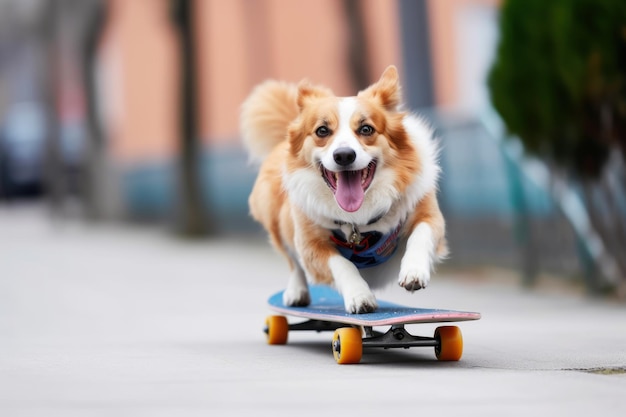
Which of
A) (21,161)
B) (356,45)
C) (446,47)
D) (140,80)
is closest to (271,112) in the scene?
(356,45)

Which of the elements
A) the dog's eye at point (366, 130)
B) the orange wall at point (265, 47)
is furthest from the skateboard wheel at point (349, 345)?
the orange wall at point (265, 47)

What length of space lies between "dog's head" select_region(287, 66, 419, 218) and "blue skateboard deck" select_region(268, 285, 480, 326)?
57 centimetres

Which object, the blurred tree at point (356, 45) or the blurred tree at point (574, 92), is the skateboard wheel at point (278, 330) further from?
the blurred tree at point (356, 45)

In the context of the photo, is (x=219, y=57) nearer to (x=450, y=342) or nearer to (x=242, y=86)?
(x=242, y=86)

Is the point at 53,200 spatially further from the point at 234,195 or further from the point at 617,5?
the point at 617,5

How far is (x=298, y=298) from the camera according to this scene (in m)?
8.06

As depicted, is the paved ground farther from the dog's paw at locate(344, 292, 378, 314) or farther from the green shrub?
the green shrub

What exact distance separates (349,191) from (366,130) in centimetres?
33

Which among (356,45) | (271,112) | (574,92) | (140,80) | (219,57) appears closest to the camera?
(271,112)

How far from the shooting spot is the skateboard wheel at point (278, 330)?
27.0 feet

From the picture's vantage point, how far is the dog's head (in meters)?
6.84

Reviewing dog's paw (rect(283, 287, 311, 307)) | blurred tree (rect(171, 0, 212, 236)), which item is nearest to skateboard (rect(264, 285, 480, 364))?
dog's paw (rect(283, 287, 311, 307))

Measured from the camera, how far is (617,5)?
10.2m

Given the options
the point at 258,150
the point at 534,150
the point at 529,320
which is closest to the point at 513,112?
the point at 534,150
